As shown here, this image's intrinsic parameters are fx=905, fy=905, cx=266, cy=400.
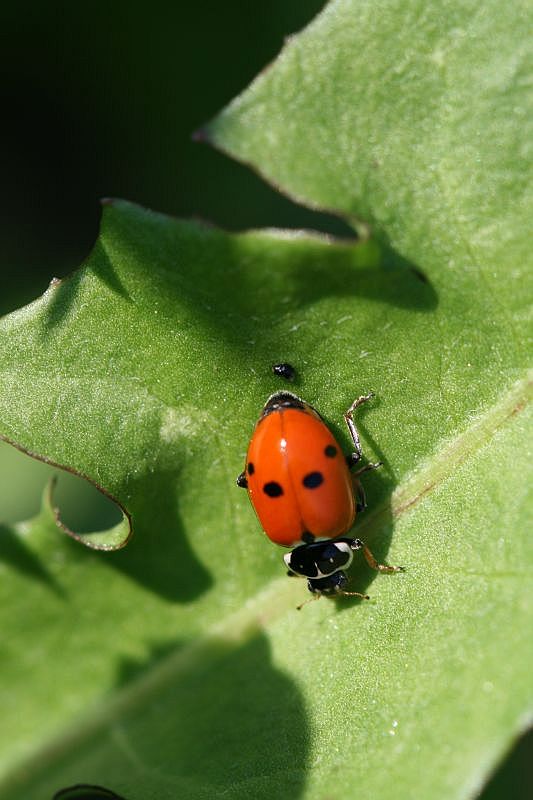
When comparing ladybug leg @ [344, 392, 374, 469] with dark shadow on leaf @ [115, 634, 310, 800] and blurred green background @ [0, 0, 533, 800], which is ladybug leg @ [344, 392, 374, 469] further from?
blurred green background @ [0, 0, 533, 800]

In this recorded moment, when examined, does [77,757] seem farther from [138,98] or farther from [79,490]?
[138,98]

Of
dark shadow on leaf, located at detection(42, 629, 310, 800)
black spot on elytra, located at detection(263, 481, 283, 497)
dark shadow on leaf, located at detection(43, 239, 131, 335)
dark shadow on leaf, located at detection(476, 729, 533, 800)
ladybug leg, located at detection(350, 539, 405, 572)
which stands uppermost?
dark shadow on leaf, located at detection(43, 239, 131, 335)

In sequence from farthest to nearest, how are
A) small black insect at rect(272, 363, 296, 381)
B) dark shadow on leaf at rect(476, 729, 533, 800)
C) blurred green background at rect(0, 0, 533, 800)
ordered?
blurred green background at rect(0, 0, 533, 800) < dark shadow on leaf at rect(476, 729, 533, 800) < small black insect at rect(272, 363, 296, 381)

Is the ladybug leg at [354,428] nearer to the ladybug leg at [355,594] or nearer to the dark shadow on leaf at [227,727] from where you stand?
the ladybug leg at [355,594]

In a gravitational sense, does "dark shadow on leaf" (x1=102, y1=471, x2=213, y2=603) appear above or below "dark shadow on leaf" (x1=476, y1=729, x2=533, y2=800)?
above

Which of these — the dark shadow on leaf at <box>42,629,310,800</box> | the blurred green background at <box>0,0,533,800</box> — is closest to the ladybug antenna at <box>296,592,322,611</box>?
the dark shadow on leaf at <box>42,629,310,800</box>

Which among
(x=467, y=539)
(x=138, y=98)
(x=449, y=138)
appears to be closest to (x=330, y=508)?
(x=467, y=539)

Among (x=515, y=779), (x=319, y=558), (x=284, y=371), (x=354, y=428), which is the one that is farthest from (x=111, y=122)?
(x=515, y=779)
